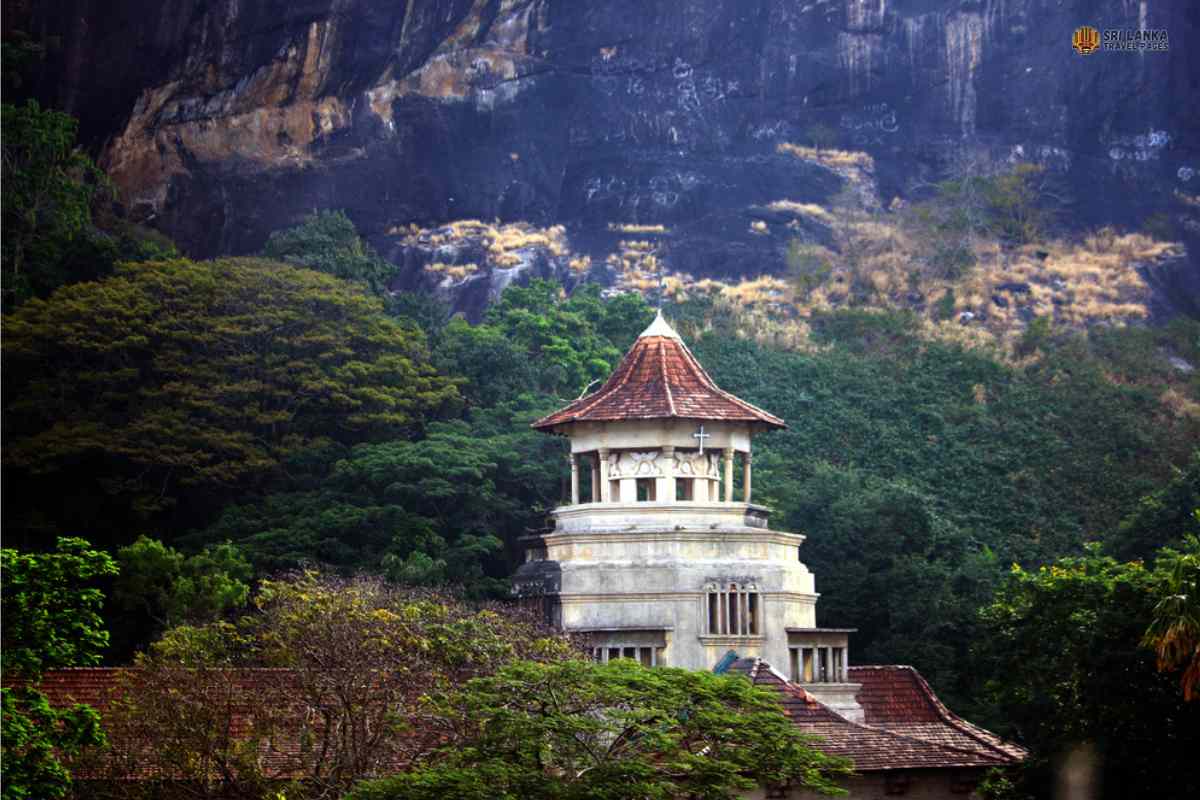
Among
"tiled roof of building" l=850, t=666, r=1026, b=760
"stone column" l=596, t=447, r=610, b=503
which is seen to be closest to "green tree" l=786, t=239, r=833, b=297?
"stone column" l=596, t=447, r=610, b=503

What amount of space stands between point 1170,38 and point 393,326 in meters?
43.7

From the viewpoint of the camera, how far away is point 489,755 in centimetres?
3338

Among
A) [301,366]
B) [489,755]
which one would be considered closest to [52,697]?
[489,755]

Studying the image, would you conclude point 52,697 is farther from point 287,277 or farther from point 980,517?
point 980,517

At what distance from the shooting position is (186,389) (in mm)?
62656

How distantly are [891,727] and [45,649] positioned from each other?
19.9 meters

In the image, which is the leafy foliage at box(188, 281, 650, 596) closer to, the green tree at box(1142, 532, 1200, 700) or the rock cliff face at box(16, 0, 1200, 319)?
the rock cliff face at box(16, 0, 1200, 319)

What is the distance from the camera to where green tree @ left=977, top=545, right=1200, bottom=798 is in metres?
37.5

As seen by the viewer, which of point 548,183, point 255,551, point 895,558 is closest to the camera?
point 255,551

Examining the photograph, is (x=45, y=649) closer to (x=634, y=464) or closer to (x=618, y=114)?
(x=634, y=464)

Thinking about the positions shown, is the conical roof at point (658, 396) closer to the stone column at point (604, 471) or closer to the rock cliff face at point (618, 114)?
the stone column at point (604, 471)

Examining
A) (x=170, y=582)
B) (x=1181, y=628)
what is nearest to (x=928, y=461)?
(x=170, y=582)

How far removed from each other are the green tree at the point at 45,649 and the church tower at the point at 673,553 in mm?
13965

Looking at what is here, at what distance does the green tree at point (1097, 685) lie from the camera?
37.5 meters
